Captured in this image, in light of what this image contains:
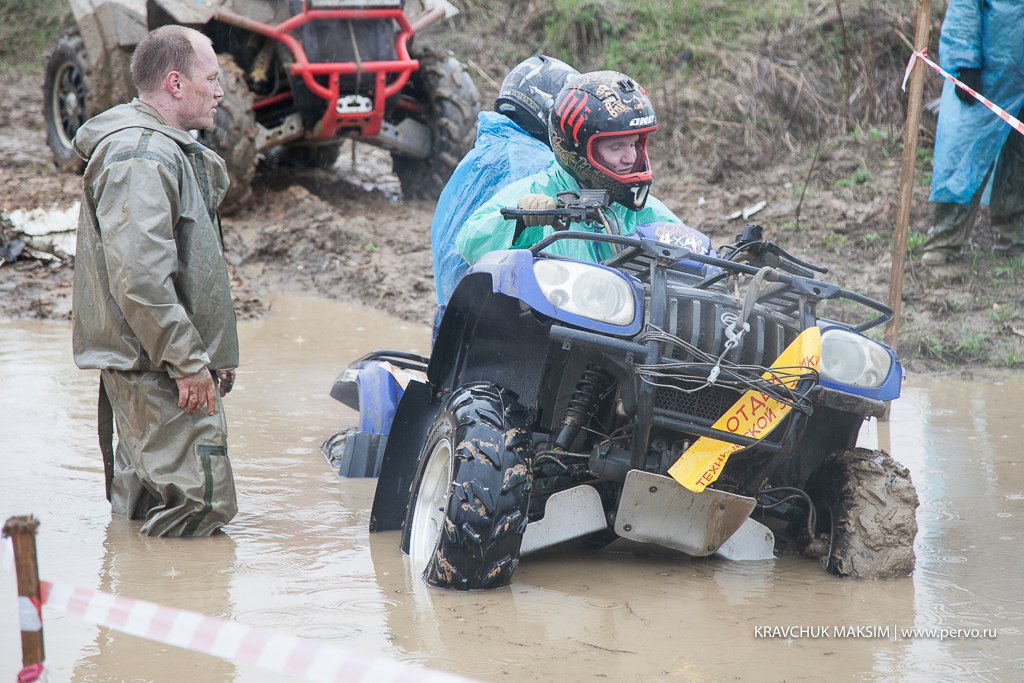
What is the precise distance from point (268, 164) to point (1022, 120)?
7.44 metres

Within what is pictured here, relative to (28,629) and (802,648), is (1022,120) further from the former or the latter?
(28,629)

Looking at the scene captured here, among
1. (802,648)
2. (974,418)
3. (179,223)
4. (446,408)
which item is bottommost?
(974,418)

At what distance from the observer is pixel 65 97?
1235 centimetres

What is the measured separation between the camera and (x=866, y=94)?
37.8 ft

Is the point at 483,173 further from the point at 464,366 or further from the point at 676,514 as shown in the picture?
the point at 676,514

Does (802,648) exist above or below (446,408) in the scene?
below

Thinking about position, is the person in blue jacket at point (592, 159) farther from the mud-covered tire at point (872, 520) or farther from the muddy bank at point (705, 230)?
the muddy bank at point (705, 230)

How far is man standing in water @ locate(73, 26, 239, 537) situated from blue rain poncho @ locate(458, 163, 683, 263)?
0.93 metres

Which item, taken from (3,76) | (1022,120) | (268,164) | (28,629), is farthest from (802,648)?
(3,76)

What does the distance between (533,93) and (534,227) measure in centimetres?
138

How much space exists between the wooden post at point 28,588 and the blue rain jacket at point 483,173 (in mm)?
3309

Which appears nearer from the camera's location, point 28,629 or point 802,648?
point 28,629

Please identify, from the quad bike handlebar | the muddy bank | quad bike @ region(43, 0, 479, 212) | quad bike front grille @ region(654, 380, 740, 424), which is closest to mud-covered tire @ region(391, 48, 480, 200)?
quad bike @ region(43, 0, 479, 212)

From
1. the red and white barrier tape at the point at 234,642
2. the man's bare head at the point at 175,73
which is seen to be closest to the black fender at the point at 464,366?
the man's bare head at the point at 175,73
